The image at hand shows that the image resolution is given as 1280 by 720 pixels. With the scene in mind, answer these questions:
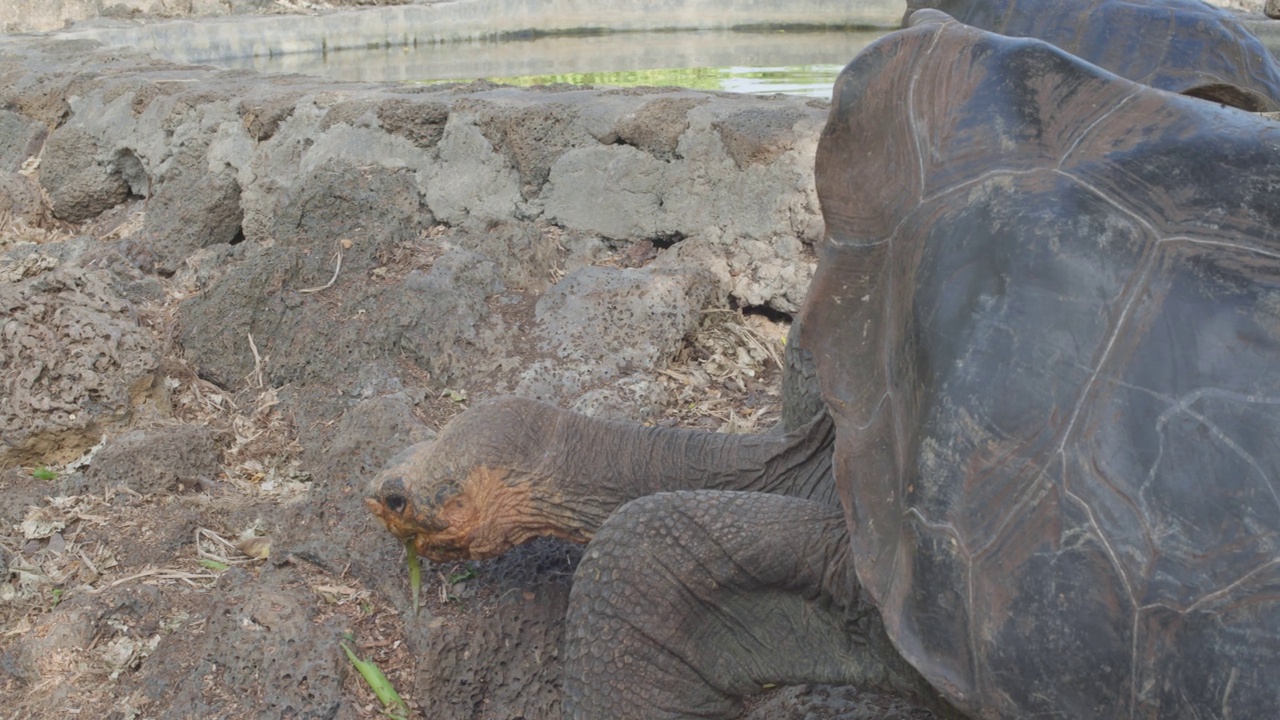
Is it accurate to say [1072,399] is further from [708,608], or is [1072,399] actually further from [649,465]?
[649,465]

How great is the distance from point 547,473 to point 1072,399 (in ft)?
3.71

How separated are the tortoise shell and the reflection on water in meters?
5.11

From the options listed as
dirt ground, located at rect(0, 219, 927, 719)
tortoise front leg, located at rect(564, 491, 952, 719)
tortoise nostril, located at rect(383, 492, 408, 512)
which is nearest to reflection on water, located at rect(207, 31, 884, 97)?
dirt ground, located at rect(0, 219, 927, 719)

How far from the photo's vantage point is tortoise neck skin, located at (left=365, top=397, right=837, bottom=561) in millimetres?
2307

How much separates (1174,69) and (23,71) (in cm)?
598

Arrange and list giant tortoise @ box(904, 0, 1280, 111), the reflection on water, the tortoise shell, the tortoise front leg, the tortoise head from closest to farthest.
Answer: the tortoise shell < the tortoise front leg < giant tortoise @ box(904, 0, 1280, 111) < the tortoise head < the reflection on water

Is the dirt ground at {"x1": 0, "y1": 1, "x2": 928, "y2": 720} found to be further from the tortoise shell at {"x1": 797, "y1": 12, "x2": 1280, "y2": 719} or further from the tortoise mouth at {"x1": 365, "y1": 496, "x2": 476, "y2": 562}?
the tortoise shell at {"x1": 797, "y1": 12, "x2": 1280, "y2": 719}

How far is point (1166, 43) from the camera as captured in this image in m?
2.24

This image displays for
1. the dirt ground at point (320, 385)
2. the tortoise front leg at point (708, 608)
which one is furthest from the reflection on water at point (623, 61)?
the tortoise front leg at point (708, 608)

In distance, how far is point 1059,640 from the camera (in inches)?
58.0

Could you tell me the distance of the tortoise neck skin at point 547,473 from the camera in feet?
7.57

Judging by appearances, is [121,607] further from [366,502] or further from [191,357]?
[191,357]

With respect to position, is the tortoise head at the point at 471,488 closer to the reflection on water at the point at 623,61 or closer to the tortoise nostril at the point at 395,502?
the tortoise nostril at the point at 395,502

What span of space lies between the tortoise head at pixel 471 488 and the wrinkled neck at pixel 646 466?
0.10 feet
